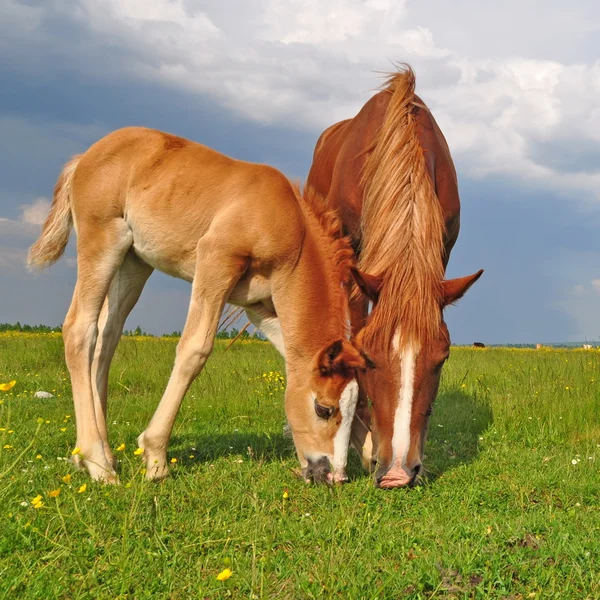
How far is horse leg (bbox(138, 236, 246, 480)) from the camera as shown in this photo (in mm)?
5137

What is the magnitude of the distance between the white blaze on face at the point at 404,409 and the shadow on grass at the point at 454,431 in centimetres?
57

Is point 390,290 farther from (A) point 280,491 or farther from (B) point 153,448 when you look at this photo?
(B) point 153,448

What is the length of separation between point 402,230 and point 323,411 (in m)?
1.57

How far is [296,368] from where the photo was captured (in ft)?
17.7

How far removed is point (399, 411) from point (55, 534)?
7.79ft

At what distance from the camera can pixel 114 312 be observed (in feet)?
20.1

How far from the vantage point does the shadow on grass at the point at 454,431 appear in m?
6.03

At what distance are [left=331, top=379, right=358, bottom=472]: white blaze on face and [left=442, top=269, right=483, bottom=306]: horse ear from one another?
38.2 inches

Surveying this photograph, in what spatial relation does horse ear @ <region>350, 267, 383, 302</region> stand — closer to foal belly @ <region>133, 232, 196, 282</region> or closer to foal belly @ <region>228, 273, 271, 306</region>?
foal belly @ <region>228, 273, 271, 306</region>

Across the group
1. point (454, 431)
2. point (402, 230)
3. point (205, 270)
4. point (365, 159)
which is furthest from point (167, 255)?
point (454, 431)

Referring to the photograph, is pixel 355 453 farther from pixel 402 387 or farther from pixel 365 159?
pixel 365 159

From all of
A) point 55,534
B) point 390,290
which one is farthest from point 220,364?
point 55,534

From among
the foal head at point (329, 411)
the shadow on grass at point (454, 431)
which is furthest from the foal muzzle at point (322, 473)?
the shadow on grass at point (454, 431)

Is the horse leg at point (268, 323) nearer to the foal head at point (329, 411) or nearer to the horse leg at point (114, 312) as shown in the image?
the foal head at point (329, 411)
